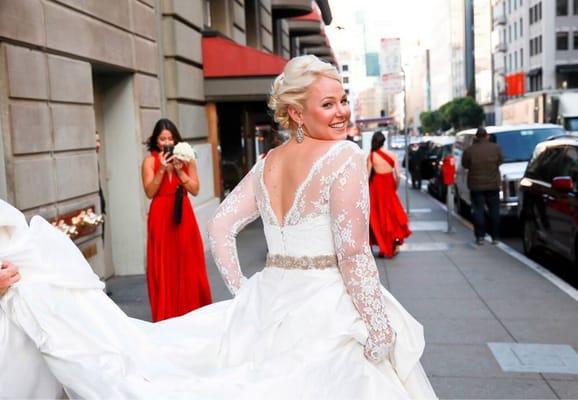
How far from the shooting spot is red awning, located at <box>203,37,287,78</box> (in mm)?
13109

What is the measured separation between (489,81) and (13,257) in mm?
110054

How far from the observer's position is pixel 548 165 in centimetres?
1085

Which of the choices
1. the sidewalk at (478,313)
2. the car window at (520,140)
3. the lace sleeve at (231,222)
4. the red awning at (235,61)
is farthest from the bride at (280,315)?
the car window at (520,140)

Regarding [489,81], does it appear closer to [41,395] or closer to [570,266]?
[570,266]

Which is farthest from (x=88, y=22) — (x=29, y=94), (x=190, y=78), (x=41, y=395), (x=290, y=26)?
(x=290, y=26)

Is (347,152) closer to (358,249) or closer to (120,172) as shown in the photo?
(358,249)

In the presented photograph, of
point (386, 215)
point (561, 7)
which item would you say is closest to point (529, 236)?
point (386, 215)

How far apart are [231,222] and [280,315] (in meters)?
0.52

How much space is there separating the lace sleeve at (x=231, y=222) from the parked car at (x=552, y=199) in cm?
668

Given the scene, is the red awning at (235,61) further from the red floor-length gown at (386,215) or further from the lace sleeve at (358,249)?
the lace sleeve at (358,249)

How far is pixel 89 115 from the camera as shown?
8297 mm

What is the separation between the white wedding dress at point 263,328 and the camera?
9.21 feet

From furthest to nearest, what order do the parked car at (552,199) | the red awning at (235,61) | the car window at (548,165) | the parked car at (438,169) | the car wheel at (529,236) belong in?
the parked car at (438,169) → the red awning at (235,61) → the car wheel at (529,236) → the car window at (548,165) → the parked car at (552,199)

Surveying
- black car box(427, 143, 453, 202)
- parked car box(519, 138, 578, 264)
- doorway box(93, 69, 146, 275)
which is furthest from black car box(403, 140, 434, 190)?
doorway box(93, 69, 146, 275)
